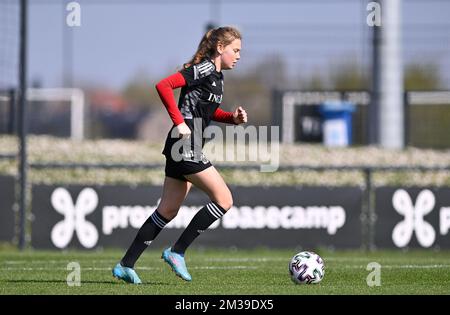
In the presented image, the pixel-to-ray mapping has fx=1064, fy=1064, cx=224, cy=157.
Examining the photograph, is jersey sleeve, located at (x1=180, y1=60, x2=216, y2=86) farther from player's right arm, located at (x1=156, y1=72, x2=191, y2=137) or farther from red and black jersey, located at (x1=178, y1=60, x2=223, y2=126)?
player's right arm, located at (x1=156, y1=72, x2=191, y2=137)

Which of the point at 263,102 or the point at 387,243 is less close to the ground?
the point at 263,102

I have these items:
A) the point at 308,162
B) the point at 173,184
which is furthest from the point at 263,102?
the point at 173,184

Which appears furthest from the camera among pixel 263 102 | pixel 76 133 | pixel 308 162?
pixel 76 133

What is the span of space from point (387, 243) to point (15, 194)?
5.79 meters

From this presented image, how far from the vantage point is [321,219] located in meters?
16.2

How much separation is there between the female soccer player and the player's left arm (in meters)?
0.06

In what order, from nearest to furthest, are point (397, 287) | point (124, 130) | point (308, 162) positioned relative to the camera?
1. point (397, 287)
2. point (308, 162)
3. point (124, 130)

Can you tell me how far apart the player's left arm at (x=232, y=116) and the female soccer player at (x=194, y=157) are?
61 mm

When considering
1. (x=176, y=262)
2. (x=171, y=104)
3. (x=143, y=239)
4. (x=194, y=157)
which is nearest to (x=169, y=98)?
(x=171, y=104)

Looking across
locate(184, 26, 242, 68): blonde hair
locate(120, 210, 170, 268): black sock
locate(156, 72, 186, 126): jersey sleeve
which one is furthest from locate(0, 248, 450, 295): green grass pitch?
locate(184, 26, 242, 68): blonde hair

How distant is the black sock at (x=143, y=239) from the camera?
968 centimetres

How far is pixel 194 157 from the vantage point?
948cm

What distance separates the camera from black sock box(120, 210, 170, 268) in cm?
968
